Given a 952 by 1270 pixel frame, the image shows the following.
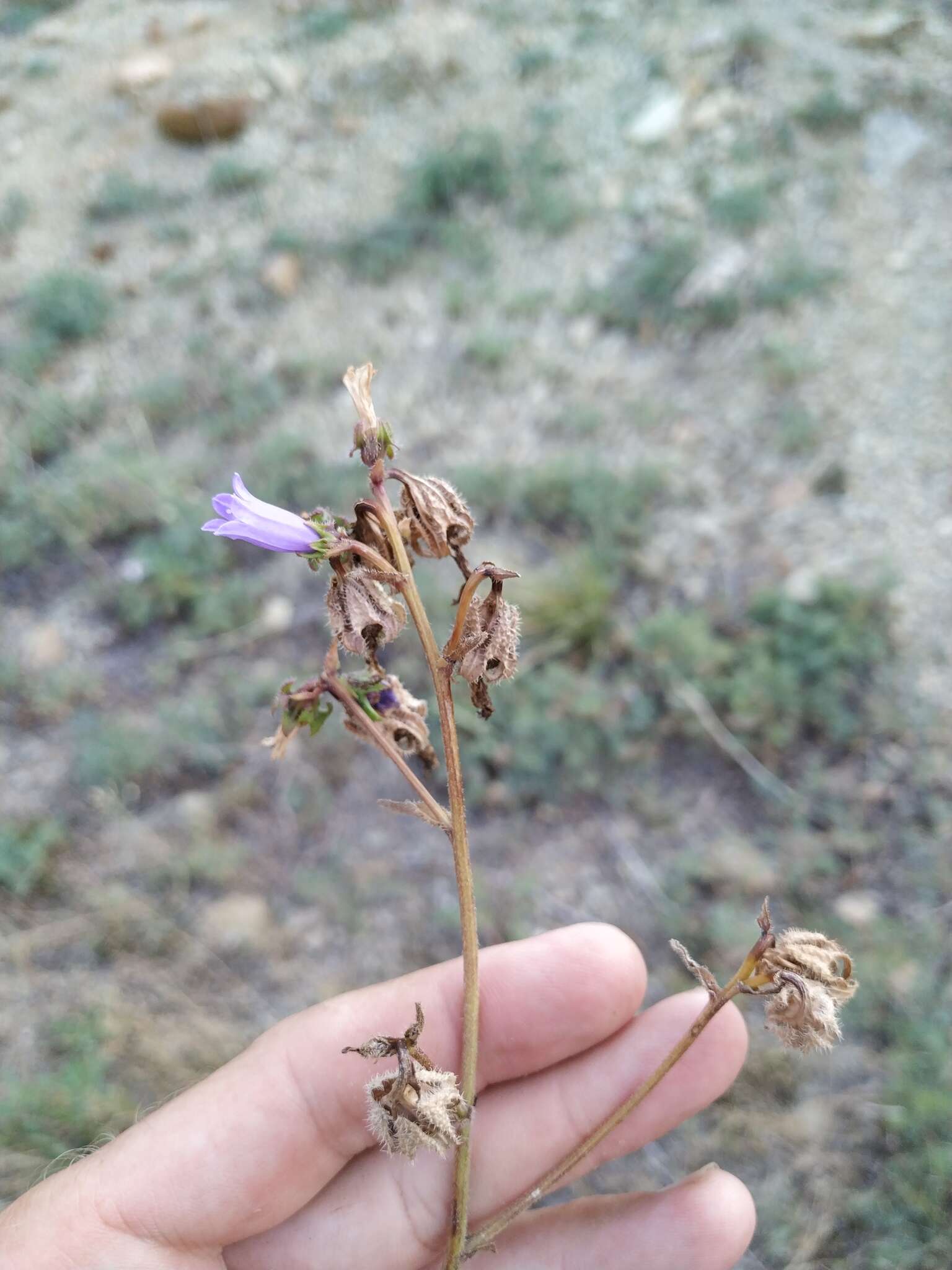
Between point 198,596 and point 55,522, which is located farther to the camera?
point 55,522

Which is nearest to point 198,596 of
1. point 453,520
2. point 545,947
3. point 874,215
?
point 545,947

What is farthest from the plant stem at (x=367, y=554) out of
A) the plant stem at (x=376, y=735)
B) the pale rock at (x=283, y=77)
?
the pale rock at (x=283, y=77)

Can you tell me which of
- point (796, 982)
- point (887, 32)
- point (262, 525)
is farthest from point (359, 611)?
point (887, 32)

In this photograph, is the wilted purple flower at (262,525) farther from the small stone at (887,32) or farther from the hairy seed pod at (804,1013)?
the small stone at (887,32)

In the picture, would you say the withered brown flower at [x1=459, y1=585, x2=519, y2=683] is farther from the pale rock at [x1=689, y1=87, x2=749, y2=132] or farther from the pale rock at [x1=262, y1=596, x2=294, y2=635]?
the pale rock at [x1=689, y1=87, x2=749, y2=132]

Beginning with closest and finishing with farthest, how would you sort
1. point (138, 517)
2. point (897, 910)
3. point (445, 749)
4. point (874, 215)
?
point (445, 749)
point (897, 910)
point (138, 517)
point (874, 215)

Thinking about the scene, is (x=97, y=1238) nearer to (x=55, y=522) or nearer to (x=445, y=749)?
(x=445, y=749)

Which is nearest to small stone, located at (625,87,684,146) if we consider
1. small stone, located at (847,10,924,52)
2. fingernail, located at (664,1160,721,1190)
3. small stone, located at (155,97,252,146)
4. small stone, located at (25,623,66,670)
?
small stone, located at (847,10,924,52)

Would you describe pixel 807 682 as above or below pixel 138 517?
below
